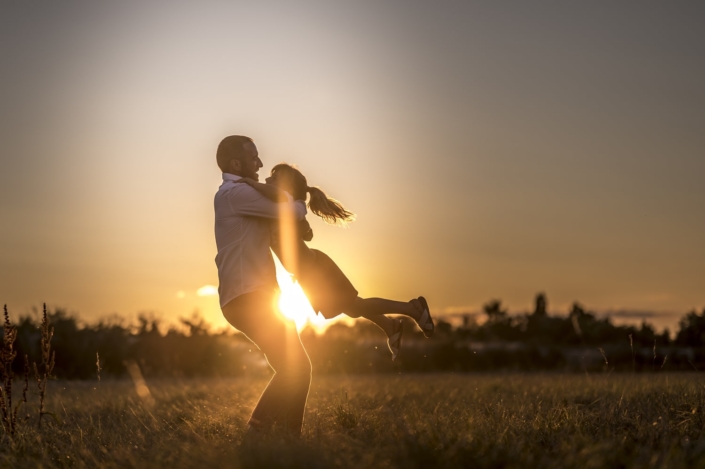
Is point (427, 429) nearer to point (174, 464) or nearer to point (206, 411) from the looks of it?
point (174, 464)

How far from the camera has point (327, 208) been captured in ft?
24.2

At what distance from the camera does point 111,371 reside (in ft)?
64.6

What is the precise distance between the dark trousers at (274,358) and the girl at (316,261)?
600 millimetres

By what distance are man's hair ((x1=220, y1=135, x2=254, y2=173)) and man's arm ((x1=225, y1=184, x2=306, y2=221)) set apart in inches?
13.6

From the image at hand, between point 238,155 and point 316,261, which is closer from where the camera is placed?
point 238,155

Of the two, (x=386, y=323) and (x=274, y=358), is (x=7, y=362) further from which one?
(x=386, y=323)

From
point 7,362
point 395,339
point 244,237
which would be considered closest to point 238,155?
point 244,237

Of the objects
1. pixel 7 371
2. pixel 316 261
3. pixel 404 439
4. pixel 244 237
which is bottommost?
pixel 404 439

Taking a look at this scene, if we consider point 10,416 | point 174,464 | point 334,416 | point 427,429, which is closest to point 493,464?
point 427,429

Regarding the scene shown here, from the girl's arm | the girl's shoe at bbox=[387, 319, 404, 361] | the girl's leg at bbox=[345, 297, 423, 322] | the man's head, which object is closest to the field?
the girl's shoe at bbox=[387, 319, 404, 361]

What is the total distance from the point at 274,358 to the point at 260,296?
1.76 ft

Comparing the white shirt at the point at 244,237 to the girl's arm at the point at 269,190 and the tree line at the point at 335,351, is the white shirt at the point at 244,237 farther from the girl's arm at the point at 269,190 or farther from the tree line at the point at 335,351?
the tree line at the point at 335,351

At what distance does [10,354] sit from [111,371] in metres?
12.8

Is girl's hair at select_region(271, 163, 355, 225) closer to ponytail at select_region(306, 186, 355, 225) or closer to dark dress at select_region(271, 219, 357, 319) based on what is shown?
ponytail at select_region(306, 186, 355, 225)
